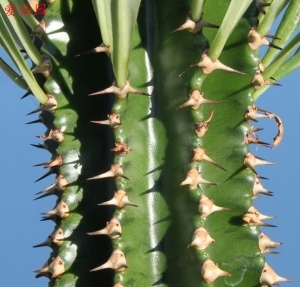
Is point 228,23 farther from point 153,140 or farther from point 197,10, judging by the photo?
point 153,140

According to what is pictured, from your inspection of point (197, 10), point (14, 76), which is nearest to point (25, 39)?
point (14, 76)

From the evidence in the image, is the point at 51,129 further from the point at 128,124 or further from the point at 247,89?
the point at 247,89

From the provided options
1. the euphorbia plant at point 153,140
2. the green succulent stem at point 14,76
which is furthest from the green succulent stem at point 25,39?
the green succulent stem at point 14,76

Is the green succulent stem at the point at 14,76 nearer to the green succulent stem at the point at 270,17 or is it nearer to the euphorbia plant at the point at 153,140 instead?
the euphorbia plant at the point at 153,140

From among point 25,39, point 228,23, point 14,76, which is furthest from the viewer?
point 14,76

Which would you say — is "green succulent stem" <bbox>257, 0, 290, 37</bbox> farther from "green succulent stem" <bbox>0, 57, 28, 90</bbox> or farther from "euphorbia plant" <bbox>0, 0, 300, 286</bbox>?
"green succulent stem" <bbox>0, 57, 28, 90</bbox>

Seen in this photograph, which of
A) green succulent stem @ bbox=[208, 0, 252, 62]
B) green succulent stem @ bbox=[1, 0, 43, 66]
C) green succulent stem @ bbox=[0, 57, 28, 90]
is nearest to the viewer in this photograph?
green succulent stem @ bbox=[208, 0, 252, 62]

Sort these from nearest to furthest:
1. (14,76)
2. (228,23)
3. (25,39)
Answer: (228,23) → (25,39) → (14,76)

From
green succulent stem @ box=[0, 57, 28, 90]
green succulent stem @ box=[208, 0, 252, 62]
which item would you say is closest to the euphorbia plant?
green succulent stem @ box=[208, 0, 252, 62]
